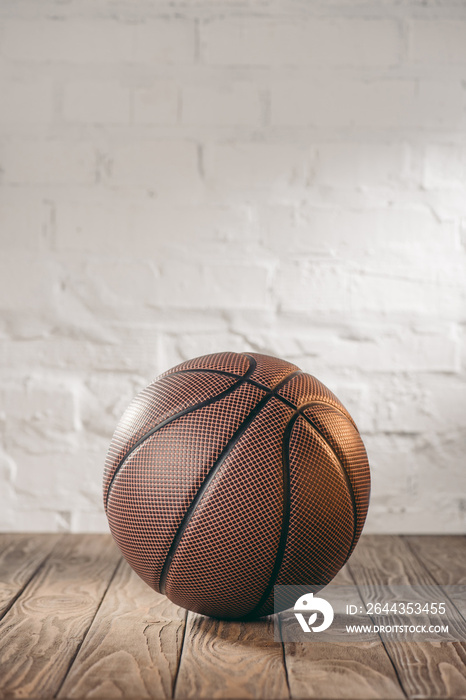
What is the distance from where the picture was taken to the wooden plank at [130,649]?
126 centimetres

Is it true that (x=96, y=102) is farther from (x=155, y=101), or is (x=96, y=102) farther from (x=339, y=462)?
(x=339, y=462)

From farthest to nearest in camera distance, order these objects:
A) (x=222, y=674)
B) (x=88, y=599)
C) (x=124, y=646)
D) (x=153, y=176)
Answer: (x=153, y=176) → (x=88, y=599) → (x=124, y=646) → (x=222, y=674)

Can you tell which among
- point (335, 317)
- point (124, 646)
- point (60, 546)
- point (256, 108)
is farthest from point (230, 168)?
point (124, 646)

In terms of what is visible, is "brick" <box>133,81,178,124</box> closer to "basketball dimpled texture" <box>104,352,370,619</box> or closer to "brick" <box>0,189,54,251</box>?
"brick" <box>0,189,54,251</box>

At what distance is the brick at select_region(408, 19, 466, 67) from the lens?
2.51m

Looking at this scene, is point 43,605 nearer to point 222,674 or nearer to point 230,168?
point 222,674

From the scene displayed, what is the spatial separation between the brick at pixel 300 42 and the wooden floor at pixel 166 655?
1.87 m

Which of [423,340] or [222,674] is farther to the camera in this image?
[423,340]

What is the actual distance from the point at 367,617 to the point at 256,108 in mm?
1818

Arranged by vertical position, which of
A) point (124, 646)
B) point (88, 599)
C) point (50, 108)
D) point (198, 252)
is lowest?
point (88, 599)

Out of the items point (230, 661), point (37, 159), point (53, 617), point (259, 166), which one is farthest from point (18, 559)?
point (259, 166)

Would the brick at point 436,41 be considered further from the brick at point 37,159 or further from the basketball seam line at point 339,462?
the basketball seam line at point 339,462

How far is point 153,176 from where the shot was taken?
251cm

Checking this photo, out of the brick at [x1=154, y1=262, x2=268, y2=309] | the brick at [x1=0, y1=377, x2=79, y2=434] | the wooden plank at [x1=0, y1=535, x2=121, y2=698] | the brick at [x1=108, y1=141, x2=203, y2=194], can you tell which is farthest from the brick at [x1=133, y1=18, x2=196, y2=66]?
the wooden plank at [x1=0, y1=535, x2=121, y2=698]
